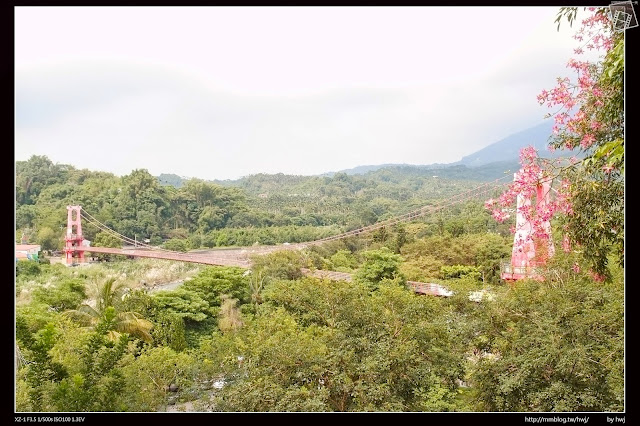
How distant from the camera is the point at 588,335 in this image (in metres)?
2.02

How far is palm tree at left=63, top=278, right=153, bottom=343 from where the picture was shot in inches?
114

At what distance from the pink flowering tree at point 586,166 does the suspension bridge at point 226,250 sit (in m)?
0.79

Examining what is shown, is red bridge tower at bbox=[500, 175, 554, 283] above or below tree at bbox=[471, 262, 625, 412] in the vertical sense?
above

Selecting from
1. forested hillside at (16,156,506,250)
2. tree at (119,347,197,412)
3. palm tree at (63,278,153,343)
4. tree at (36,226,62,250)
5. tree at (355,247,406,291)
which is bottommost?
tree at (119,347,197,412)

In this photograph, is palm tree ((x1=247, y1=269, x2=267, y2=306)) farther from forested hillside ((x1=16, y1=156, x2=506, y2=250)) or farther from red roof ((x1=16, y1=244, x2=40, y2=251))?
red roof ((x1=16, y1=244, x2=40, y2=251))

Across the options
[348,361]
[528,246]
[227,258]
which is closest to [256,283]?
[227,258]

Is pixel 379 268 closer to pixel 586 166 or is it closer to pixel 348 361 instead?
pixel 348 361

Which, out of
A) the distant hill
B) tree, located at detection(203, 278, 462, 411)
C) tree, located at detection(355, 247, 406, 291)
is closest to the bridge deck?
tree, located at detection(355, 247, 406, 291)

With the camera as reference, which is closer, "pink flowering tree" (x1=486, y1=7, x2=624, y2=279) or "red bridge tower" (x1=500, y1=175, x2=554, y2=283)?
"pink flowering tree" (x1=486, y1=7, x2=624, y2=279)

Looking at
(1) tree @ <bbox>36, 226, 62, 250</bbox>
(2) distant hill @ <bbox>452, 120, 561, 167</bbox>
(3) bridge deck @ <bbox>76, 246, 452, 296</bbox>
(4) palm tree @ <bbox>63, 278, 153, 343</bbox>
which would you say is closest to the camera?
(2) distant hill @ <bbox>452, 120, 561, 167</bbox>

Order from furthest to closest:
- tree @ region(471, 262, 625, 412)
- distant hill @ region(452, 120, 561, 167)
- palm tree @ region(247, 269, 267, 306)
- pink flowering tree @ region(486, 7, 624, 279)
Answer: palm tree @ region(247, 269, 267, 306)
distant hill @ region(452, 120, 561, 167)
tree @ region(471, 262, 625, 412)
pink flowering tree @ region(486, 7, 624, 279)

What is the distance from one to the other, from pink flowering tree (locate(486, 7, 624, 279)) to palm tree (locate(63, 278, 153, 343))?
7.34 ft
